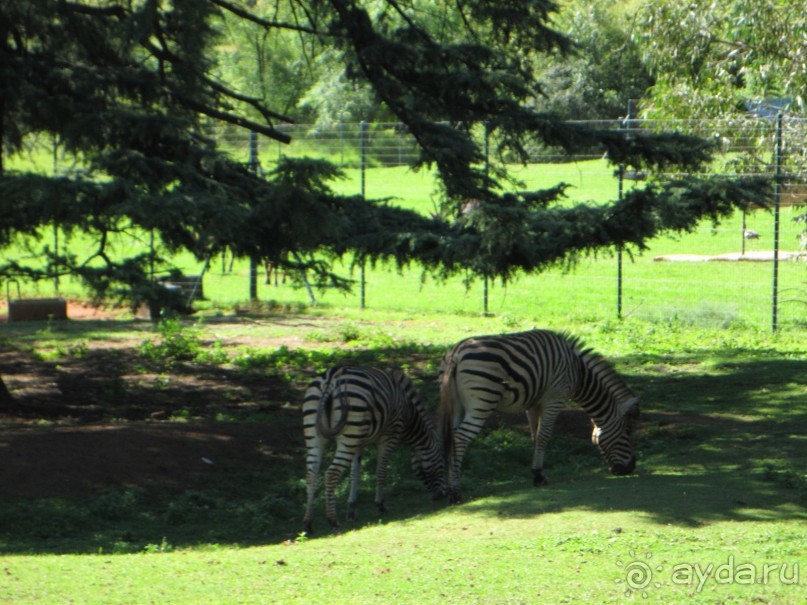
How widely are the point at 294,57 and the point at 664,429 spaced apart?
15.2 metres

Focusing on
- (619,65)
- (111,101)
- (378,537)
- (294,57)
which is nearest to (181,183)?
(111,101)

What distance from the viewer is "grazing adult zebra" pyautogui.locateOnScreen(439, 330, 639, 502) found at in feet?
31.3

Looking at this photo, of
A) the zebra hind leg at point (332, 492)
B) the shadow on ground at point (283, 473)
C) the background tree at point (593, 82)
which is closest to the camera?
the shadow on ground at point (283, 473)

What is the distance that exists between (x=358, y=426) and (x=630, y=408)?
9.11 ft

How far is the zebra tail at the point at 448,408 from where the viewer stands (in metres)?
9.62

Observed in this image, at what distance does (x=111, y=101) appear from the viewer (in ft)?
37.0

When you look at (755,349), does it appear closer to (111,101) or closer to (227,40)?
(227,40)

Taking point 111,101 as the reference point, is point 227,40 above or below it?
above

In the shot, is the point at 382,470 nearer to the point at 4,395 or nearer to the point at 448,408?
the point at 448,408

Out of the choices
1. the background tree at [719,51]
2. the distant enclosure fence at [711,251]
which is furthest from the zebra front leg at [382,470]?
the background tree at [719,51]

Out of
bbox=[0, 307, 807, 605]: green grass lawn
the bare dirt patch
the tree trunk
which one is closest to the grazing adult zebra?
bbox=[0, 307, 807, 605]: green grass lawn

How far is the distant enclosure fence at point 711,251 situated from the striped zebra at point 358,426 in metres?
4.23

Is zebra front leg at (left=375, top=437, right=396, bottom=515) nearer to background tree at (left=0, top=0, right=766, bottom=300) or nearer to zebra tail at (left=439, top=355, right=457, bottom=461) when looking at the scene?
zebra tail at (left=439, top=355, right=457, bottom=461)

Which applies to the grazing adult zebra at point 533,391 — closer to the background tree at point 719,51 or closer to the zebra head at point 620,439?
the zebra head at point 620,439
